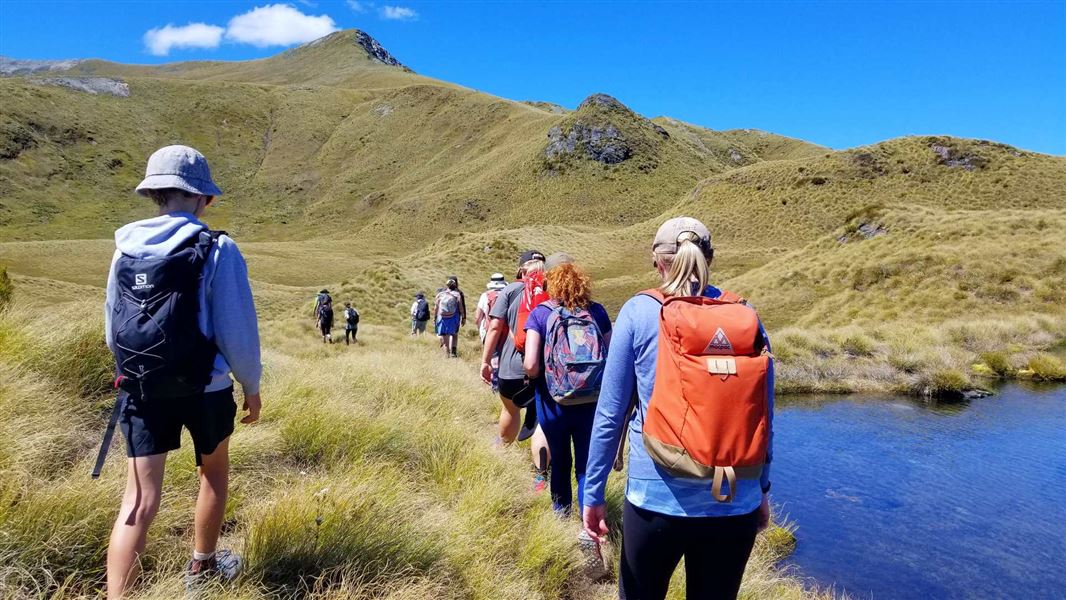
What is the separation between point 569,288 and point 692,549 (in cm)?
197

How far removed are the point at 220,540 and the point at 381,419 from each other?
2024 mm

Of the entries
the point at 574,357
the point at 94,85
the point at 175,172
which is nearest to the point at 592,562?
the point at 574,357

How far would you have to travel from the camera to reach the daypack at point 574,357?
3.80 metres

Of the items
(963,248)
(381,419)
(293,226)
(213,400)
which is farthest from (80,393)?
(293,226)

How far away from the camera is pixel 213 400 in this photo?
2.49 meters

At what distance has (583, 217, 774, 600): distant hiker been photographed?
6.82 ft

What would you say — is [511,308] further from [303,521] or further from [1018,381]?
[1018,381]

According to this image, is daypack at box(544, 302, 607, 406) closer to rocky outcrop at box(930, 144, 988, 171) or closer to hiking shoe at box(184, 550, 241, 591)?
hiking shoe at box(184, 550, 241, 591)

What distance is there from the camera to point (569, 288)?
396cm

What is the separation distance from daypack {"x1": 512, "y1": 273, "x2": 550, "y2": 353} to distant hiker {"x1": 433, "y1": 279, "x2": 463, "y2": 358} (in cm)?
905


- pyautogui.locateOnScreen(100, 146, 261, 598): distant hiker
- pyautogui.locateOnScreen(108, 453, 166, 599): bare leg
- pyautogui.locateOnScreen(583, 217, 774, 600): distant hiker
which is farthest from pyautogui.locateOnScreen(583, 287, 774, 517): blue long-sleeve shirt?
pyautogui.locateOnScreen(108, 453, 166, 599): bare leg

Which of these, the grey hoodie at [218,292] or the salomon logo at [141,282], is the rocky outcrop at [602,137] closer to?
the grey hoodie at [218,292]

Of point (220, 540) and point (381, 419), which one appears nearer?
point (220, 540)

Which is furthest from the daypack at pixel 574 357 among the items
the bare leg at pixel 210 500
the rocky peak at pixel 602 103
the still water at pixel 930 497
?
the rocky peak at pixel 602 103
